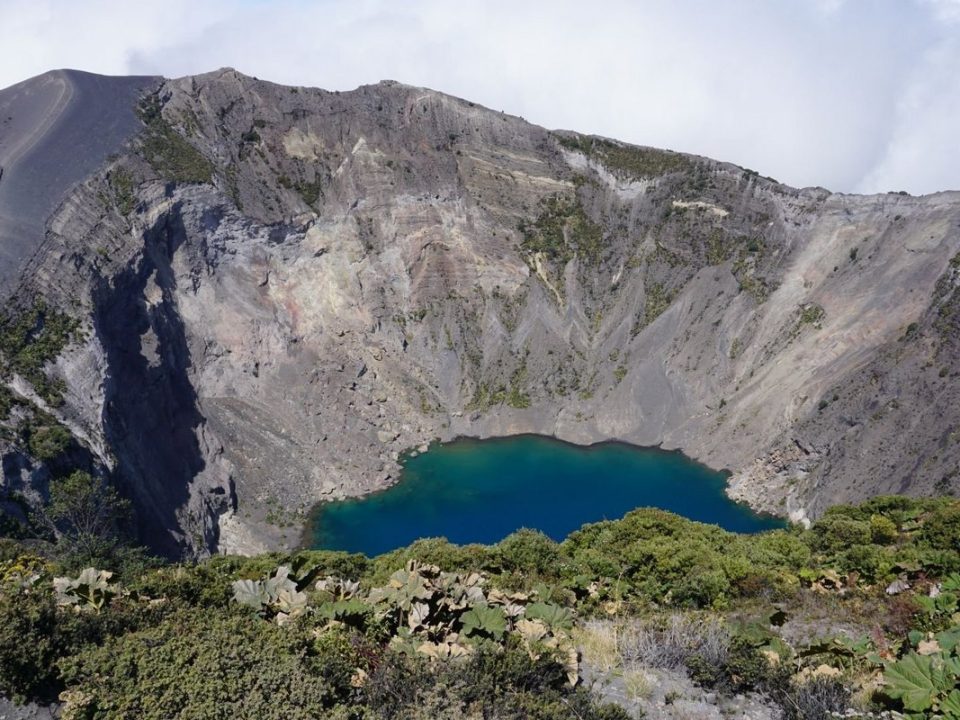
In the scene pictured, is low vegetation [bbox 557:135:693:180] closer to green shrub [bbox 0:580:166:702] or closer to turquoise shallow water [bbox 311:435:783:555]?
turquoise shallow water [bbox 311:435:783:555]

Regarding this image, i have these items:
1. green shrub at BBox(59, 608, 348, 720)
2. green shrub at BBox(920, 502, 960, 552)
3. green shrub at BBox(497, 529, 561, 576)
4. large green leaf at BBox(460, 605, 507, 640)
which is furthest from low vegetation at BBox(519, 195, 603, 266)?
green shrub at BBox(59, 608, 348, 720)

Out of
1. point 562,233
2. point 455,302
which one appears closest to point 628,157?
point 562,233

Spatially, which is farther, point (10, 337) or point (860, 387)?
point (860, 387)

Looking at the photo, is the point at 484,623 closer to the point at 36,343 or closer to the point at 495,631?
the point at 495,631

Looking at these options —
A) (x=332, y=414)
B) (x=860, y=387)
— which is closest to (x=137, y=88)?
(x=332, y=414)

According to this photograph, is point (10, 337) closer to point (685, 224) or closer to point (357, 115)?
point (357, 115)

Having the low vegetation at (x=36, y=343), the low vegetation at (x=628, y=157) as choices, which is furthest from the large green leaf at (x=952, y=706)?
the low vegetation at (x=628, y=157)
